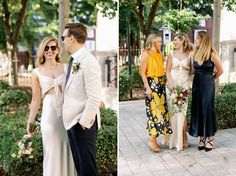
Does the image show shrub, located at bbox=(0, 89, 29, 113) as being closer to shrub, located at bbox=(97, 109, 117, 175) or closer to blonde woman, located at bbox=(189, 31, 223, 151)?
shrub, located at bbox=(97, 109, 117, 175)

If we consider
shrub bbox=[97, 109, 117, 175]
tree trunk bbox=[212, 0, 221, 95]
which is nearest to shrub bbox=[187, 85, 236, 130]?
tree trunk bbox=[212, 0, 221, 95]

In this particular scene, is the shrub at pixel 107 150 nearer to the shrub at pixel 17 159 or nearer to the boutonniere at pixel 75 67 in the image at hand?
the shrub at pixel 17 159

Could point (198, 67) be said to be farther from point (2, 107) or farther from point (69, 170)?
point (2, 107)

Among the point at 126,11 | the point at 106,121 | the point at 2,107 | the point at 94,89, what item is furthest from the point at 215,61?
the point at 2,107

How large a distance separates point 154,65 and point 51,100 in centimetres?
158

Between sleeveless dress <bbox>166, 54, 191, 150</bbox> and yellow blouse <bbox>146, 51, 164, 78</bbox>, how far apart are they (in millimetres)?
163

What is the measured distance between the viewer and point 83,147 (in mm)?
2908

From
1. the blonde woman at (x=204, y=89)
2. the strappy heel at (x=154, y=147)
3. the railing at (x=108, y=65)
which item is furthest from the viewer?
the railing at (x=108, y=65)

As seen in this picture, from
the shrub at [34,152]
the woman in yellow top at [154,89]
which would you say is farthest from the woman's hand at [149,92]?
the shrub at [34,152]

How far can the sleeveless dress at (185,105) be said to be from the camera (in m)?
4.21

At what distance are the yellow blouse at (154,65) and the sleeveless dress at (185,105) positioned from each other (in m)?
0.16

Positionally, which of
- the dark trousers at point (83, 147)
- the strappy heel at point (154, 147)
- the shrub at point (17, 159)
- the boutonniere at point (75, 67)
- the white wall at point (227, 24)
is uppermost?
the white wall at point (227, 24)

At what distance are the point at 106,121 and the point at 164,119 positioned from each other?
734mm

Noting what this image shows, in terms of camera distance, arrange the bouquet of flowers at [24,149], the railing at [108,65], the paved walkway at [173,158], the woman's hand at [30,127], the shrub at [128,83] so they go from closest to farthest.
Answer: the woman's hand at [30,127], the bouquet of flowers at [24,149], the paved walkway at [173,158], the shrub at [128,83], the railing at [108,65]
